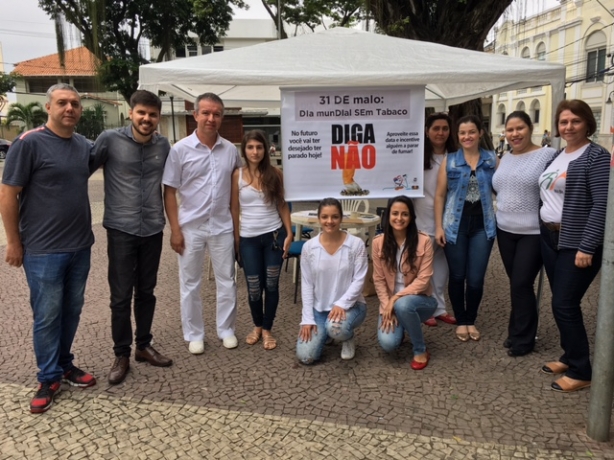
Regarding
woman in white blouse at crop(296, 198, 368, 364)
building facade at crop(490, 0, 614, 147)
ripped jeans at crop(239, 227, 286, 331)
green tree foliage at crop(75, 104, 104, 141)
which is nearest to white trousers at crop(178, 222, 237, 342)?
ripped jeans at crop(239, 227, 286, 331)

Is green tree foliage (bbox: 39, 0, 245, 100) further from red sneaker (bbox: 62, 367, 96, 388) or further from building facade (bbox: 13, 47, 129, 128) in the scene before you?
building facade (bbox: 13, 47, 129, 128)

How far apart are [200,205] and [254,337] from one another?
1.20 meters

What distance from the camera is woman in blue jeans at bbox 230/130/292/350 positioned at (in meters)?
3.77

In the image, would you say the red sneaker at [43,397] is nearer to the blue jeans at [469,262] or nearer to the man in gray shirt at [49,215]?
the man in gray shirt at [49,215]

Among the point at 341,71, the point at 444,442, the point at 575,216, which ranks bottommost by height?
the point at 444,442

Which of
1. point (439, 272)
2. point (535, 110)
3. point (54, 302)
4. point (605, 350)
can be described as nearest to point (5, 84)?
point (535, 110)

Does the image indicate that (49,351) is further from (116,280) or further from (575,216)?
(575,216)

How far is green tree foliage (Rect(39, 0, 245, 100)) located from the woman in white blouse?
13.0 meters

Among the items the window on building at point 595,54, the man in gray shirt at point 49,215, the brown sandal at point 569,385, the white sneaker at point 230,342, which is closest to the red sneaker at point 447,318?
the brown sandal at point 569,385

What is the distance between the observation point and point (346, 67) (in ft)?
12.6

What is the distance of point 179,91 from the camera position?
18.3ft

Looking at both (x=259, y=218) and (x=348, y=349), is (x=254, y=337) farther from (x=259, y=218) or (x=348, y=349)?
(x=259, y=218)

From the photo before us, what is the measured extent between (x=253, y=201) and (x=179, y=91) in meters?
2.49

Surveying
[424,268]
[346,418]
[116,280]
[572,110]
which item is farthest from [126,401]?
[572,110]
